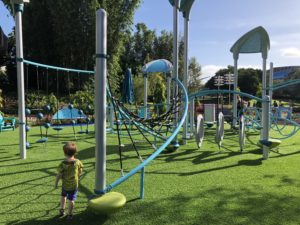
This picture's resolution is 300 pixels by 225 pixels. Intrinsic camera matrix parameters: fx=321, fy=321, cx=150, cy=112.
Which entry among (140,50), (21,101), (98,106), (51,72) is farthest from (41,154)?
(140,50)

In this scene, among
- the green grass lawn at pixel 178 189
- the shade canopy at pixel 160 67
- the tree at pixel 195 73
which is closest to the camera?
the green grass lawn at pixel 178 189

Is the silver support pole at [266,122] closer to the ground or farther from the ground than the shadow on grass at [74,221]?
farther from the ground

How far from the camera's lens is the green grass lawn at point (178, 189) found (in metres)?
3.89

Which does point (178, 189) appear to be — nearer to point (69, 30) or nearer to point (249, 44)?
point (249, 44)

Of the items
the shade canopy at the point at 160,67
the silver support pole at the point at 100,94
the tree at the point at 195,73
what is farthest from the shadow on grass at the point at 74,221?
the tree at the point at 195,73

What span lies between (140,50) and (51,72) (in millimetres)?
21197

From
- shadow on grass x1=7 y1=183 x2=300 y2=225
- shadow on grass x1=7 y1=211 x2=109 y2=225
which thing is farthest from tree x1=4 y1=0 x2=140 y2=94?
shadow on grass x1=7 y1=211 x2=109 y2=225

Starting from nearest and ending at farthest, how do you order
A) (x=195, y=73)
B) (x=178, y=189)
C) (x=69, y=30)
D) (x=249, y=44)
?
(x=178, y=189)
(x=249, y=44)
(x=69, y=30)
(x=195, y=73)

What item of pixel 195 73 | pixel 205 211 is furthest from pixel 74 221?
pixel 195 73

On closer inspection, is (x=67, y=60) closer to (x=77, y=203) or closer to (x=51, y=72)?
(x=51, y=72)

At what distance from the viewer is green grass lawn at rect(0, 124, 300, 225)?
12.8ft

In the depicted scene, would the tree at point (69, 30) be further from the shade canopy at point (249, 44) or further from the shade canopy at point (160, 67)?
the shade canopy at point (160, 67)

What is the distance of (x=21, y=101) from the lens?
22.9 feet

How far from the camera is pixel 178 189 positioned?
5.08 metres
